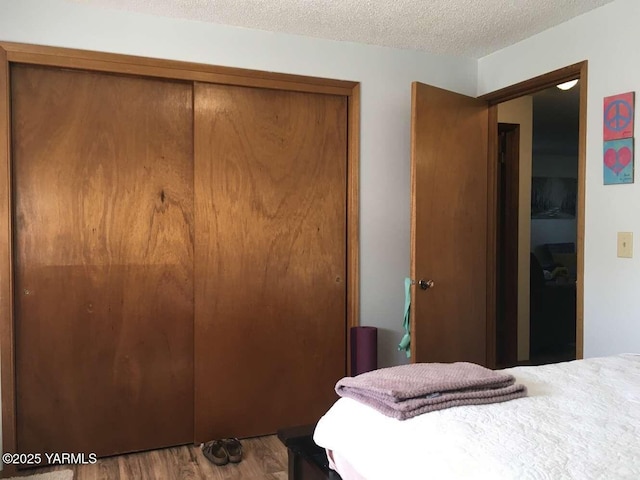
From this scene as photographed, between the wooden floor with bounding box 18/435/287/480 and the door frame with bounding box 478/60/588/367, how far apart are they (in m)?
1.55

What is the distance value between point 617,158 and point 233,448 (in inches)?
94.1

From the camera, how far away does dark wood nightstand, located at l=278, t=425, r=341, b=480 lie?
64.7 inches

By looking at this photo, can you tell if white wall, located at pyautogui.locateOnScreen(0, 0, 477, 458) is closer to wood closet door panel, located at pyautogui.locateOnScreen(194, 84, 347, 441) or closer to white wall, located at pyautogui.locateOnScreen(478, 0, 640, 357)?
wood closet door panel, located at pyautogui.locateOnScreen(194, 84, 347, 441)

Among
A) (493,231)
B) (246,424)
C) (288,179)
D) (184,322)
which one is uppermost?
(288,179)

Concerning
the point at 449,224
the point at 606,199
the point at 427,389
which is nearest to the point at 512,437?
the point at 427,389

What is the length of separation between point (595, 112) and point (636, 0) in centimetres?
51

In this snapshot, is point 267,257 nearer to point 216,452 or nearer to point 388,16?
point 216,452

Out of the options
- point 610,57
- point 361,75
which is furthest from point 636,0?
point 361,75

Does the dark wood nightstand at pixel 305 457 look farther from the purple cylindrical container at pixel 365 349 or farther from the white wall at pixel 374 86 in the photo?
the white wall at pixel 374 86

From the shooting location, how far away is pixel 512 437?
48.9 inches

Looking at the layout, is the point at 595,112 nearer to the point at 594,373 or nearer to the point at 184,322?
the point at 594,373

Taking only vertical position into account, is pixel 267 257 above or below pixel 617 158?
below

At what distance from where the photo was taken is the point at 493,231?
11.3ft

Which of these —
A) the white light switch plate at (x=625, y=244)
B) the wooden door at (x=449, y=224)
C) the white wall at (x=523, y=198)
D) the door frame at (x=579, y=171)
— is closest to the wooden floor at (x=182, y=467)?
the wooden door at (x=449, y=224)
